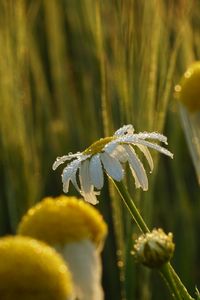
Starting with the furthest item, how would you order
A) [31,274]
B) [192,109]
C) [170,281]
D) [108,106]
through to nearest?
[108,106], [192,109], [170,281], [31,274]

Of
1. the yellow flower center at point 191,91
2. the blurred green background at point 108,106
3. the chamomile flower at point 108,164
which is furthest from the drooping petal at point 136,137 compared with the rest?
the blurred green background at point 108,106

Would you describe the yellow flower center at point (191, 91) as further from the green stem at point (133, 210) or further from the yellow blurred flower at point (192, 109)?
the green stem at point (133, 210)

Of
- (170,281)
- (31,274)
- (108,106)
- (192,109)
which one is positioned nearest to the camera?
(31,274)

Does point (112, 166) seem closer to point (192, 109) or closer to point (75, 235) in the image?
point (75, 235)

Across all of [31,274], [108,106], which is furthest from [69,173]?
[108,106]

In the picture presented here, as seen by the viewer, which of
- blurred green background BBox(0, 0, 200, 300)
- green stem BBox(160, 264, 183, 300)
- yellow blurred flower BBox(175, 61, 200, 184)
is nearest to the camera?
green stem BBox(160, 264, 183, 300)

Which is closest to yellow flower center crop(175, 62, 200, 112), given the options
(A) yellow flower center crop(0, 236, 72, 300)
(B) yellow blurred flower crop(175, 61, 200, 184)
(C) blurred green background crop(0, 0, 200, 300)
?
(B) yellow blurred flower crop(175, 61, 200, 184)

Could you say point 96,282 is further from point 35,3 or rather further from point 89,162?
point 35,3

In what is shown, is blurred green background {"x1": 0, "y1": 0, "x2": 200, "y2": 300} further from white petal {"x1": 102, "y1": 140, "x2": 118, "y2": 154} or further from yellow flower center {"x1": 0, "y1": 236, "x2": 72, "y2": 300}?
yellow flower center {"x1": 0, "y1": 236, "x2": 72, "y2": 300}
